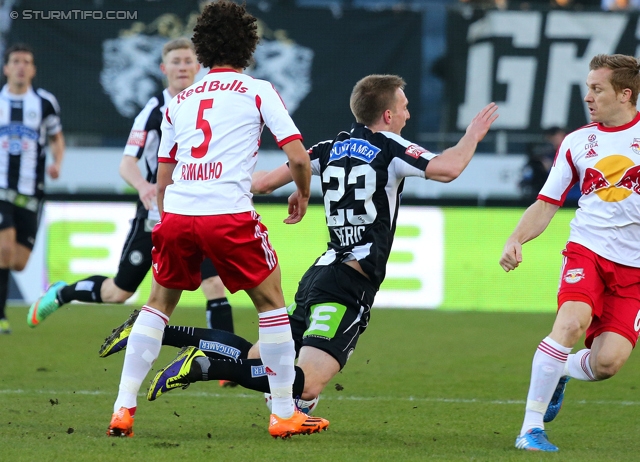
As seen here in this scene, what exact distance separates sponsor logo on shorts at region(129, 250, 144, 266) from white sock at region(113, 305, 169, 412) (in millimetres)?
2502

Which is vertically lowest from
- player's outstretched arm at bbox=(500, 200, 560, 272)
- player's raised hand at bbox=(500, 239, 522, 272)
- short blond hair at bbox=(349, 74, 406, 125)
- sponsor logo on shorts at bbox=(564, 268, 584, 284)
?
sponsor logo on shorts at bbox=(564, 268, 584, 284)

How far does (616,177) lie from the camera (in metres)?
5.30

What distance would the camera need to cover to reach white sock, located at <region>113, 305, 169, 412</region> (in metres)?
5.03

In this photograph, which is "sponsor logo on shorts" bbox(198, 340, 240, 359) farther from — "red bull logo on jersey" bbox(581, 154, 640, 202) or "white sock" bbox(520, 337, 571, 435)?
"red bull logo on jersey" bbox(581, 154, 640, 202)

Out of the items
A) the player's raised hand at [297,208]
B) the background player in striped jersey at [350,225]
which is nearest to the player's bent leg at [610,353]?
the background player in striped jersey at [350,225]

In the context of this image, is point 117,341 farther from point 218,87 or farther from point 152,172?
point 152,172

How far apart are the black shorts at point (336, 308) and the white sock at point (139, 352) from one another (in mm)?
839

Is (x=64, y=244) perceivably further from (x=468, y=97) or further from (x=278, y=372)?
(x=278, y=372)

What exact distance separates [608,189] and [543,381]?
3.45 ft

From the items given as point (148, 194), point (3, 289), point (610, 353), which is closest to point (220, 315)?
point (148, 194)

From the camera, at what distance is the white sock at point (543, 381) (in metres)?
5.03

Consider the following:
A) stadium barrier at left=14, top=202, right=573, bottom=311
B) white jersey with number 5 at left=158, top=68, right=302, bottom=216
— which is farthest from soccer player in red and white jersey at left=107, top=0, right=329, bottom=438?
stadium barrier at left=14, top=202, right=573, bottom=311

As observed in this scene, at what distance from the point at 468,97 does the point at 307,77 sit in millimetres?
2409

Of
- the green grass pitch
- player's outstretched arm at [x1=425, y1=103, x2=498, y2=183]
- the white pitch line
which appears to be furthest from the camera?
the white pitch line
